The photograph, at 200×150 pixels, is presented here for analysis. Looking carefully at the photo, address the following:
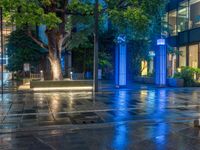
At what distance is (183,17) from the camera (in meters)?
37.6

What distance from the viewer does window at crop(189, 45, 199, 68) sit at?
35.4 m

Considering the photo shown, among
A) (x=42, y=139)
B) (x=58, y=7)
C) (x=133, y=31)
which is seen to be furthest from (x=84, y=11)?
(x=42, y=139)

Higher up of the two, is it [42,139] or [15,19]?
[15,19]

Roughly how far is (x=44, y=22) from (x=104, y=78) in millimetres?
21584

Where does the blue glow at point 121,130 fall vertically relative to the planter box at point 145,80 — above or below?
below

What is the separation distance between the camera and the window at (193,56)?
116 feet

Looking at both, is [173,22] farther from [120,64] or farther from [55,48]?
[55,48]

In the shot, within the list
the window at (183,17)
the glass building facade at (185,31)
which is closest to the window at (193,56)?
the glass building facade at (185,31)

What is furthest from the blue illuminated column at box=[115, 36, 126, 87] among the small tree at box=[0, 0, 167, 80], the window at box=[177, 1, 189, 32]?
the window at box=[177, 1, 189, 32]

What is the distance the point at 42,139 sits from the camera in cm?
912

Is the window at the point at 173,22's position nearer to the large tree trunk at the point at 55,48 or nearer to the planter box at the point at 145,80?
the planter box at the point at 145,80

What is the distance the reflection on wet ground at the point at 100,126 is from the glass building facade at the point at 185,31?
66.6 ft

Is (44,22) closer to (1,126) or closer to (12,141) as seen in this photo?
(1,126)

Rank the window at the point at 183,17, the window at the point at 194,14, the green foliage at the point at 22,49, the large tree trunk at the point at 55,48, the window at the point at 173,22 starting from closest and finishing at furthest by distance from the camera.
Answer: the large tree trunk at the point at 55,48
the window at the point at 194,14
the window at the point at 183,17
the green foliage at the point at 22,49
the window at the point at 173,22
